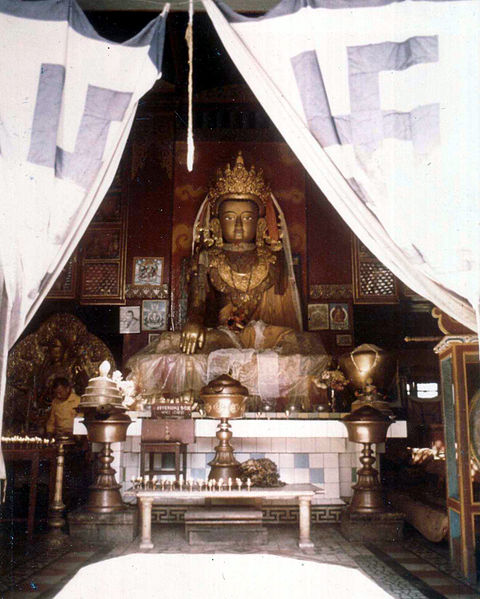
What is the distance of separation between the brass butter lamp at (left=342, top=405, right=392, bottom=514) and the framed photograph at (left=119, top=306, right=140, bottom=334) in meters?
4.03

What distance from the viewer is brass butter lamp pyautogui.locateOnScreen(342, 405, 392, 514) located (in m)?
4.77

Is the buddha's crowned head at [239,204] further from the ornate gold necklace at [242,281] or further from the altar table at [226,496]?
the altar table at [226,496]

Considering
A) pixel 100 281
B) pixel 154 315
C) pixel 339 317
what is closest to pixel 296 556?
pixel 339 317

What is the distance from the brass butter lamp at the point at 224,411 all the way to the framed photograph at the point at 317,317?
3.68m

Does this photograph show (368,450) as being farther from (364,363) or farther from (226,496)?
(226,496)

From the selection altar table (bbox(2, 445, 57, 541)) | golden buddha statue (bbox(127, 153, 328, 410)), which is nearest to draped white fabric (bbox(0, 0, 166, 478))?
altar table (bbox(2, 445, 57, 541))

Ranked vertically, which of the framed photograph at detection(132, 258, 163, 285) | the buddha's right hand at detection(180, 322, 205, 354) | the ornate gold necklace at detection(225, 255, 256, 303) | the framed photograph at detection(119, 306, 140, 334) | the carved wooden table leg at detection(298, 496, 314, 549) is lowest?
the carved wooden table leg at detection(298, 496, 314, 549)

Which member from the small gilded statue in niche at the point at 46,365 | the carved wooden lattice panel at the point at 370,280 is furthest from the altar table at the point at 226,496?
the carved wooden lattice panel at the point at 370,280

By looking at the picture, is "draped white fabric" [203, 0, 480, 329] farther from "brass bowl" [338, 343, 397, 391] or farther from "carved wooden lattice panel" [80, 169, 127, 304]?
"carved wooden lattice panel" [80, 169, 127, 304]

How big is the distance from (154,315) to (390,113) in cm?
579

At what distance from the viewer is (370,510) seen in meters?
4.70

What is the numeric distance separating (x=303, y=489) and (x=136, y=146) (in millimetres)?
5841

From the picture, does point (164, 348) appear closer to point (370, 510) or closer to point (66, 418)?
point (66, 418)

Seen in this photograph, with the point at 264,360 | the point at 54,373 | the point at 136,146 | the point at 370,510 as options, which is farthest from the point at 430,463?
the point at 136,146
